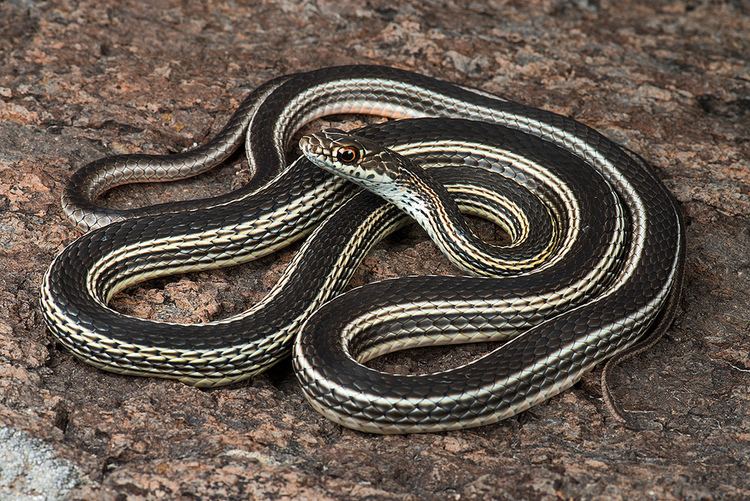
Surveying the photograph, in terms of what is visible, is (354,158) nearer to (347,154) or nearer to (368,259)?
(347,154)

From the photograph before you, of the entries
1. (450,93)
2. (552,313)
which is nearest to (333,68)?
(450,93)

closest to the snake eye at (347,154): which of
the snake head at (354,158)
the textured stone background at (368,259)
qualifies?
the snake head at (354,158)

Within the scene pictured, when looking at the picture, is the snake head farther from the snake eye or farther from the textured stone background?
the textured stone background

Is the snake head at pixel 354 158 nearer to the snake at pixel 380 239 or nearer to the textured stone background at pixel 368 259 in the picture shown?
the snake at pixel 380 239

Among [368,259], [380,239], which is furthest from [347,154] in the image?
[368,259]

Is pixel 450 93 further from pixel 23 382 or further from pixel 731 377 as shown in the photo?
pixel 23 382

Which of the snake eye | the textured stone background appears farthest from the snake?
the textured stone background
